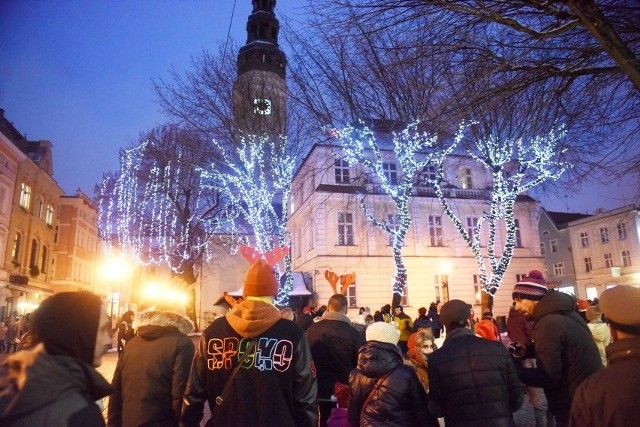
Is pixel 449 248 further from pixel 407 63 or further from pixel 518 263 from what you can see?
pixel 407 63

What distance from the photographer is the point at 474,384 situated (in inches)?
129

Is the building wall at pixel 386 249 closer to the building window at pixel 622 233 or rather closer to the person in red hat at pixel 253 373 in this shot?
the building window at pixel 622 233

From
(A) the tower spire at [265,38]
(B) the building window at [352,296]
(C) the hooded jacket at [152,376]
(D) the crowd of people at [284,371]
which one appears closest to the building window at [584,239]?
(B) the building window at [352,296]

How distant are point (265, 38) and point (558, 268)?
43.3 meters

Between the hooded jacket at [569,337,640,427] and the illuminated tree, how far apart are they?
78.1 feet

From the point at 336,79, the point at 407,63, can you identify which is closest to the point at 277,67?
the point at 336,79

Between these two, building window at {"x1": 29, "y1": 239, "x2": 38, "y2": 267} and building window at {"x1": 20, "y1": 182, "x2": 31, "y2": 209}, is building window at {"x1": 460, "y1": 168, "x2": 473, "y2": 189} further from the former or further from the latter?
building window at {"x1": 29, "y1": 239, "x2": 38, "y2": 267}

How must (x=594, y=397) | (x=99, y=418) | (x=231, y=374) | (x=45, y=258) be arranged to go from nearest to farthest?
(x=99, y=418), (x=594, y=397), (x=231, y=374), (x=45, y=258)

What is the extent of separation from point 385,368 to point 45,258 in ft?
142

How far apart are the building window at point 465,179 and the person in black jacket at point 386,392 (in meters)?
29.9

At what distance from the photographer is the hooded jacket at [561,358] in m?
3.44

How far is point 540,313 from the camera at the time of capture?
3.72m

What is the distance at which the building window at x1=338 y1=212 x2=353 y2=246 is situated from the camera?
2852 cm

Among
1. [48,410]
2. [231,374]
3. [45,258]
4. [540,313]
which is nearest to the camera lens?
[48,410]
